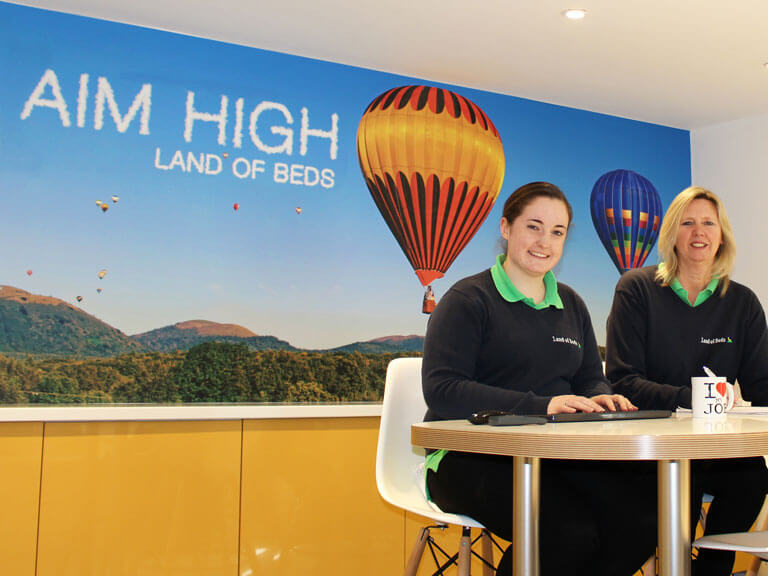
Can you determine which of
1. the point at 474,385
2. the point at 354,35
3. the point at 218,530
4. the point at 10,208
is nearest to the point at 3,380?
the point at 10,208

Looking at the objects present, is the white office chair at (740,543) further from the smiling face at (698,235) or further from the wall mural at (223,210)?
the wall mural at (223,210)

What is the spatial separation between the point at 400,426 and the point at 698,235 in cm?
95

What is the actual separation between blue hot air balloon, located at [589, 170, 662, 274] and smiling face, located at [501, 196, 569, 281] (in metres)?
2.51

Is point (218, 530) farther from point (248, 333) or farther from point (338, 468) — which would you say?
point (248, 333)

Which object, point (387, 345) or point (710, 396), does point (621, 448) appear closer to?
point (710, 396)

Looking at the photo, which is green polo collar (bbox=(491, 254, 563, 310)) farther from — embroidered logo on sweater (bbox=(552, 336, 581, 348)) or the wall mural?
the wall mural

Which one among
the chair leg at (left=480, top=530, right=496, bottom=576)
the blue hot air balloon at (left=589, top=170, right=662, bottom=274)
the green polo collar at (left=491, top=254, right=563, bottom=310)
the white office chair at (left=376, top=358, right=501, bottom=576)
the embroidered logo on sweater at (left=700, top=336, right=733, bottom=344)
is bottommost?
the chair leg at (left=480, top=530, right=496, bottom=576)

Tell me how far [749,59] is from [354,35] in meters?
1.83

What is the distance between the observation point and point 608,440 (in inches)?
40.7

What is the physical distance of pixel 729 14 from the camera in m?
3.06

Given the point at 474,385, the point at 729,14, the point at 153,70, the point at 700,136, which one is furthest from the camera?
the point at 700,136

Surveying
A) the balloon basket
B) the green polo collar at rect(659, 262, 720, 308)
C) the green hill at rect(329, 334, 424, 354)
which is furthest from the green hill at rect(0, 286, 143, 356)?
the green polo collar at rect(659, 262, 720, 308)

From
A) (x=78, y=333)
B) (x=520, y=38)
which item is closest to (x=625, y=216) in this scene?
(x=520, y=38)

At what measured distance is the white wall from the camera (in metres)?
4.20
